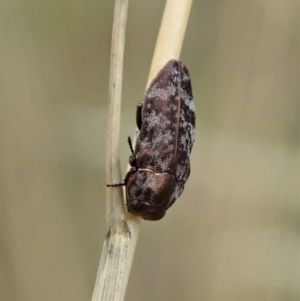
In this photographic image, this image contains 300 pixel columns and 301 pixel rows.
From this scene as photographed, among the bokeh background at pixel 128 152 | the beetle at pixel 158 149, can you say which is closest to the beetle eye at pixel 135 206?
the beetle at pixel 158 149

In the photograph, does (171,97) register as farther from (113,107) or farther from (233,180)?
(233,180)

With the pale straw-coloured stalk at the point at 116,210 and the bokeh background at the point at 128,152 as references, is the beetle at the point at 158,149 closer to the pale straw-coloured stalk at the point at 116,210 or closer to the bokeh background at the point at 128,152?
the pale straw-coloured stalk at the point at 116,210

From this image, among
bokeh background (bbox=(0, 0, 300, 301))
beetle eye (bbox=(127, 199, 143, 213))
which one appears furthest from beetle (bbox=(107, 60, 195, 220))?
bokeh background (bbox=(0, 0, 300, 301))

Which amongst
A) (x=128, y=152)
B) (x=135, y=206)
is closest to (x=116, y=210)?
(x=135, y=206)

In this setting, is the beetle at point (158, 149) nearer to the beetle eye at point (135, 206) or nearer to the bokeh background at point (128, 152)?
the beetle eye at point (135, 206)

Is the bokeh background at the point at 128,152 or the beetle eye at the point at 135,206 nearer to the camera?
the beetle eye at the point at 135,206

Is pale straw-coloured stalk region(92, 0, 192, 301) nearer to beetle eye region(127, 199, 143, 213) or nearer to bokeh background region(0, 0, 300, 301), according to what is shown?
beetle eye region(127, 199, 143, 213)

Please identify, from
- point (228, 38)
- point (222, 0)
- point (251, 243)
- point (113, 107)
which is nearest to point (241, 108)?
point (228, 38)

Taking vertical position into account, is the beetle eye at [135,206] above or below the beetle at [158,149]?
below
